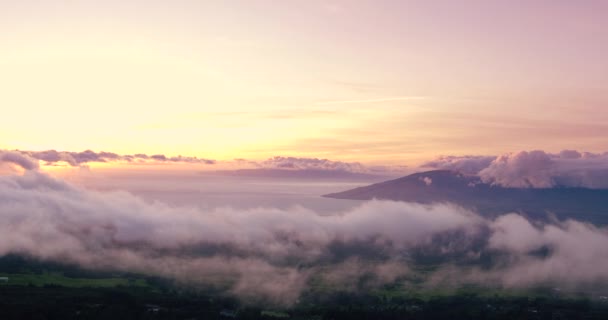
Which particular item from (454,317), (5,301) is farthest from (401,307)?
(5,301)

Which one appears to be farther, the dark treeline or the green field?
the green field

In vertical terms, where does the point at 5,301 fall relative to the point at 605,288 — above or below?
above

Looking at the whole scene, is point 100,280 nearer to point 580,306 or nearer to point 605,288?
point 580,306

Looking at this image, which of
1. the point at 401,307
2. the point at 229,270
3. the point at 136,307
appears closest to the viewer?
the point at 136,307

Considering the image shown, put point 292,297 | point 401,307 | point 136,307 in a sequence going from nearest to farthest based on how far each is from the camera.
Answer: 1. point 136,307
2. point 401,307
3. point 292,297

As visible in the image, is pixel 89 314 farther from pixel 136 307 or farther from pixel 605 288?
pixel 605 288

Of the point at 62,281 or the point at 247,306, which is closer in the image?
the point at 247,306

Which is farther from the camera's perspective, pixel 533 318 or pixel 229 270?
pixel 229 270

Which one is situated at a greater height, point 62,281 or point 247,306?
point 62,281

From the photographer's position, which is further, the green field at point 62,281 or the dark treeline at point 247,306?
the green field at point 62,281
